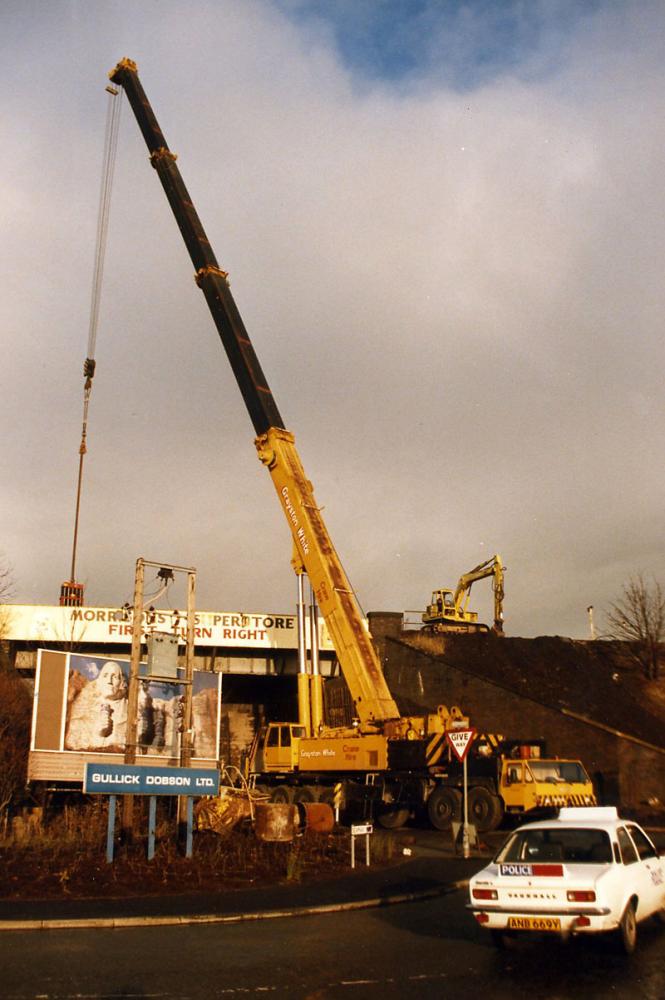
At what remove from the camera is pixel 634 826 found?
11133 millimetres

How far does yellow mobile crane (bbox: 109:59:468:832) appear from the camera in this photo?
25.8m

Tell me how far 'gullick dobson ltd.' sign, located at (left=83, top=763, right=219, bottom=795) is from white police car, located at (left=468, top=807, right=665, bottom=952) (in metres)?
7.85

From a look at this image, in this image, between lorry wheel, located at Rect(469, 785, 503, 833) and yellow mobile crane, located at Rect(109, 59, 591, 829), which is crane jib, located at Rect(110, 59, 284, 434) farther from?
lorry wheel, located at Rect(469, 785, 503, 833)

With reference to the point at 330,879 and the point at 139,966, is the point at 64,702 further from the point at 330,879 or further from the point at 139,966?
the point at 139,966

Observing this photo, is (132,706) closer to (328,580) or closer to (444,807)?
(328,580)

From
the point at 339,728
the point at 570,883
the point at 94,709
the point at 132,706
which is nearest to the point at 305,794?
the point at 339,728

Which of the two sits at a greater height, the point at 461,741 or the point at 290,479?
the point at 290,479

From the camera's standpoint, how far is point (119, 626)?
39781 millimetres

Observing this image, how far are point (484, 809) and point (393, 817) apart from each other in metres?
3.24

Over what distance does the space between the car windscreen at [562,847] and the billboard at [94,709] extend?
14404 millimetres

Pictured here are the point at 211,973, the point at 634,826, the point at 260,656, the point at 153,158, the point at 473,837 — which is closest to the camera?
the point at 211,973

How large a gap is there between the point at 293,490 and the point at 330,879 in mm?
14041

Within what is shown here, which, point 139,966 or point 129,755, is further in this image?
point 129,755

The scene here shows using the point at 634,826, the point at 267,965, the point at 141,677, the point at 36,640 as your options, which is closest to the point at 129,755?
the point at 141,677
